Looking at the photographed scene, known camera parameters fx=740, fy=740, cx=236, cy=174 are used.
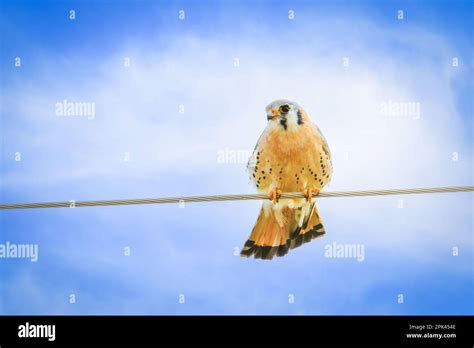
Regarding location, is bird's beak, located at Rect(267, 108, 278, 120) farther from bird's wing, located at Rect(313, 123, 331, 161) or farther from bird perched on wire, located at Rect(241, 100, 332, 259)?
bird's wing, located at Rect(313, 123, 331, 161)

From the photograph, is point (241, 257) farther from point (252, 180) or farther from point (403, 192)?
point (403, 192)

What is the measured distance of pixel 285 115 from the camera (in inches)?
267

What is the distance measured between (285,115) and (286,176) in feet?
1.85

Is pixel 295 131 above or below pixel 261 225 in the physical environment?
above

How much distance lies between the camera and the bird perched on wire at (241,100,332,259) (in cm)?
668

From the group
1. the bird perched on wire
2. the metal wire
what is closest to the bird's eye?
the bird perched on wire

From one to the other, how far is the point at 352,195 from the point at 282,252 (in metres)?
1.79

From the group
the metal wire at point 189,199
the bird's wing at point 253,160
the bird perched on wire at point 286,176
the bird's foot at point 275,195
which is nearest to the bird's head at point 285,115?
the bird perched on wire at point 286,176

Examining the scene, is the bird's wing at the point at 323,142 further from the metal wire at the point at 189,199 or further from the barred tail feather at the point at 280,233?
the metal wire at the point at 189,199

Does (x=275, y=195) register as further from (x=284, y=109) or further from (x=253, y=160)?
(x=284, y=109)

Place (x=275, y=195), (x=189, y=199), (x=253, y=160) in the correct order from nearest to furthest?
(x=189, y=199), (x=275, y=195), (x=253, y=160)

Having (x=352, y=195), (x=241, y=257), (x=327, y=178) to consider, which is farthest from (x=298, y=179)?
(x=352, y=195)

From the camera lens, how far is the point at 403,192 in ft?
16.3

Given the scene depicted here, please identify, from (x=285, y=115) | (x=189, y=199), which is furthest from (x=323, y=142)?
(x=189, y=199)
